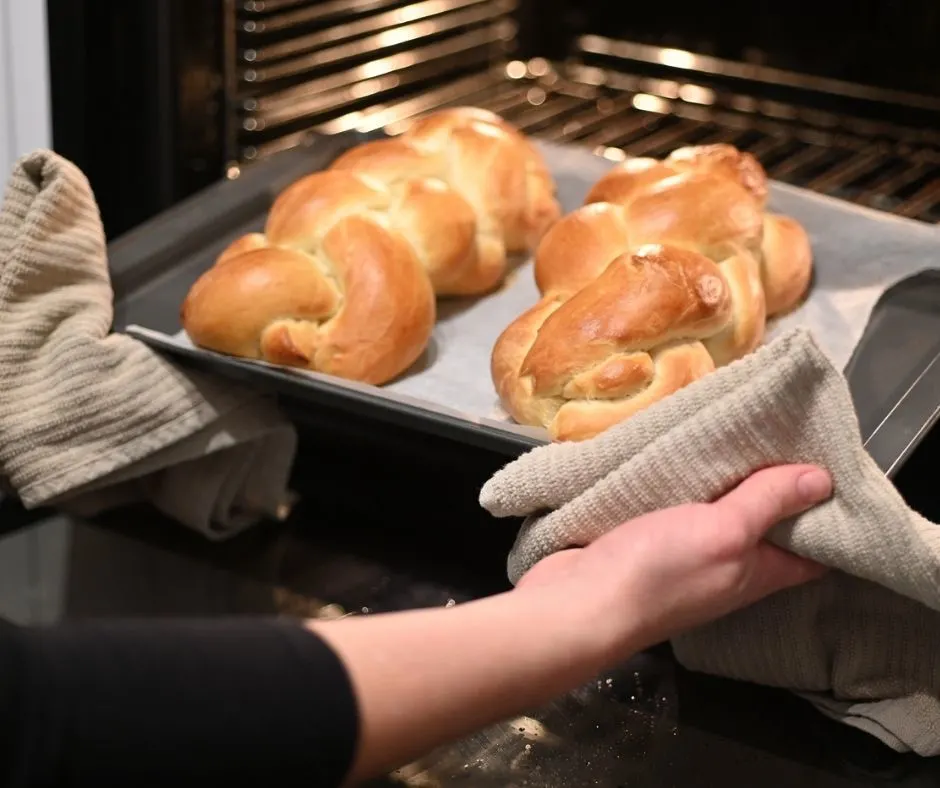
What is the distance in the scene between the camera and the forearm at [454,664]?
1.68ft

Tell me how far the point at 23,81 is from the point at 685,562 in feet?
2.18

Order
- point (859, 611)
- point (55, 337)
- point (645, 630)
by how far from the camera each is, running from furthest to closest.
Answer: point (55, 337), point (859, 611), point (645, 630)

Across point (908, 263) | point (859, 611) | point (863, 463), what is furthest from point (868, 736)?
point (908, 263)

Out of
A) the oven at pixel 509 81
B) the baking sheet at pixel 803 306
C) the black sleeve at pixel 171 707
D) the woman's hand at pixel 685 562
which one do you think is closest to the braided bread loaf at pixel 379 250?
the baking sheet at pixel 803 306

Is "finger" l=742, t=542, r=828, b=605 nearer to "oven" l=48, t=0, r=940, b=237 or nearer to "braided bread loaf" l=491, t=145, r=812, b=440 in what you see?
"braided bread loaf" l=491, t=145, r=812, b=440

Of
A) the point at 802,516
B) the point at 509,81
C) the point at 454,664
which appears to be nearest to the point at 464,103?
the point at 509,81

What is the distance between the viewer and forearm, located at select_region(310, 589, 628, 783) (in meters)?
0.51

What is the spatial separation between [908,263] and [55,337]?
611 mm

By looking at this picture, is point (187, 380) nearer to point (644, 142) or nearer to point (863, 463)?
point (863, 463)

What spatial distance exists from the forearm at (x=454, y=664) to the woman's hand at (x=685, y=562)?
2 cm

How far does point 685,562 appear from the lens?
0.64 metres

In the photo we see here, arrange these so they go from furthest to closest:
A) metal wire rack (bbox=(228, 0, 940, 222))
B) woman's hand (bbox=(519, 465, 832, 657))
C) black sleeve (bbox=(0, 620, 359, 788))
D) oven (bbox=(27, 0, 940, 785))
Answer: metal wire rack (bbox=(228, 0, 940, 222)) < oven (bbox=(27, 0, 940, 785)) < woman's hand (bbox=(519, 465, 832, 657)) < black sleeve (bbox=(0, 620, 359, 788))

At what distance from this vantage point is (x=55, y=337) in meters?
0.88

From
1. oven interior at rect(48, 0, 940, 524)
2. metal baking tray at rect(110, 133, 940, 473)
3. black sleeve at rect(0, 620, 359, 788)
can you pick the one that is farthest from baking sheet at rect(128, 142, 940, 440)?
black sleeve at rect(0, 620, 359, 788)
